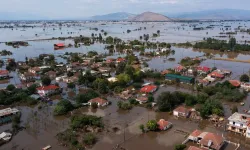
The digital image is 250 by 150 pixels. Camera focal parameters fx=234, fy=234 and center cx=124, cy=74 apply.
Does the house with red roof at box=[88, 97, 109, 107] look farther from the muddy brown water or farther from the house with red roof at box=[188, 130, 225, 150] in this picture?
the house with red roof at box=[188, 130, 225, 150]

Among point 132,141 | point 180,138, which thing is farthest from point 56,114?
point 180,138

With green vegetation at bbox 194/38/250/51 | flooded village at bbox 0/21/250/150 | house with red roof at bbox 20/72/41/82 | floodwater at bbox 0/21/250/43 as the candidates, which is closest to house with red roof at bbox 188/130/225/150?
flooded village at bbox 0/21/250/150

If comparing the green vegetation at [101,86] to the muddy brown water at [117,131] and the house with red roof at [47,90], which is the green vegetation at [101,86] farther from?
the house with red roof at [47,90]

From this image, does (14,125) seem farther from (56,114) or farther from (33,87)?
(33,87)

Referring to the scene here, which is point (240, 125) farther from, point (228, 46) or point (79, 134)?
point (228, 46)

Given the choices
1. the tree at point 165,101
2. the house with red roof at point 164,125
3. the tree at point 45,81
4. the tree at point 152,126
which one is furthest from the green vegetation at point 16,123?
the tree at point 165,101

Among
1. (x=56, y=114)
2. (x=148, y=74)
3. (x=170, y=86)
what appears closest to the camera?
(x=56, y=114)
